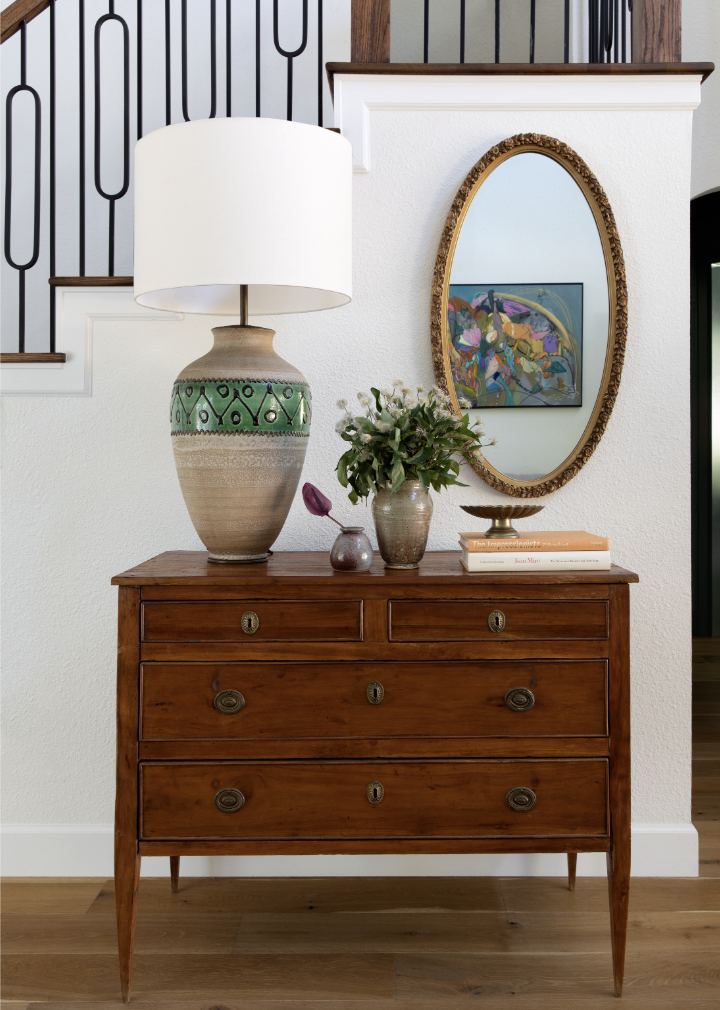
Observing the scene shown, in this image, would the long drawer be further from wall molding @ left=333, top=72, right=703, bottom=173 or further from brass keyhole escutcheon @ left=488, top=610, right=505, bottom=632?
wall molding @ left=333, top=72, right=703, bottom=173

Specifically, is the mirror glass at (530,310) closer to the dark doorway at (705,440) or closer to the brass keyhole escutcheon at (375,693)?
the brass keyhole escutcheon at (375,693)

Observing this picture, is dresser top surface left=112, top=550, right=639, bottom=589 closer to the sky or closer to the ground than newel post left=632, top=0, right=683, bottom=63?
closer to the ground

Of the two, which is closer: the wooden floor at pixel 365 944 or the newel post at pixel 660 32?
the wooden floor at pixel 365 944

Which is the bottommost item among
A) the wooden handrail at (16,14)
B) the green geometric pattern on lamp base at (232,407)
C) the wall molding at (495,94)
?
the green geometric pattern on lamp base at (232,407)

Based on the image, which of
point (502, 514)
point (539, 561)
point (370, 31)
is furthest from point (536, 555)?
point (370, 31)

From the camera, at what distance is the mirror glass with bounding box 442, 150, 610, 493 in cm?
205

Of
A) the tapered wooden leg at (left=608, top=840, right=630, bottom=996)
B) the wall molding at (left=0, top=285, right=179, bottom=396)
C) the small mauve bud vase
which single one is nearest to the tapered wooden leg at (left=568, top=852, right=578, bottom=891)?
the tapered wooden leg at (left=608, top=840, right=630, bottom=996)

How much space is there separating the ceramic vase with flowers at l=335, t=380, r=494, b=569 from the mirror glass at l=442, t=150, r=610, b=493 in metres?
0.41

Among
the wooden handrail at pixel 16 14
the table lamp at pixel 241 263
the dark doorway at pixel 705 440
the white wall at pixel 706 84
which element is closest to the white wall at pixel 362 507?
the table lamp at pixel 241 263

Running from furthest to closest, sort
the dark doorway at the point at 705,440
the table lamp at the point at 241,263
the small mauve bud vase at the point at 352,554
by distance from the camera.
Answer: the dark doorway at the point at 705,440 < the small mauve bud vase at the point at 352,554 < the table lamp at the point at 241,263

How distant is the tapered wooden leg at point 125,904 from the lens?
5.04 feet

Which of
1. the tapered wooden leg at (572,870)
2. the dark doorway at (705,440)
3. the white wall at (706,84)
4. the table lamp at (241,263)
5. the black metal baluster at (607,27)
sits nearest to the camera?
the table lamp at (241,263)

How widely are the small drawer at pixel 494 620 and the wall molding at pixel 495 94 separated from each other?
4.09 ft

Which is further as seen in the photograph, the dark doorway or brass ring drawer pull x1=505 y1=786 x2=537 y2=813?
the dark doorway
